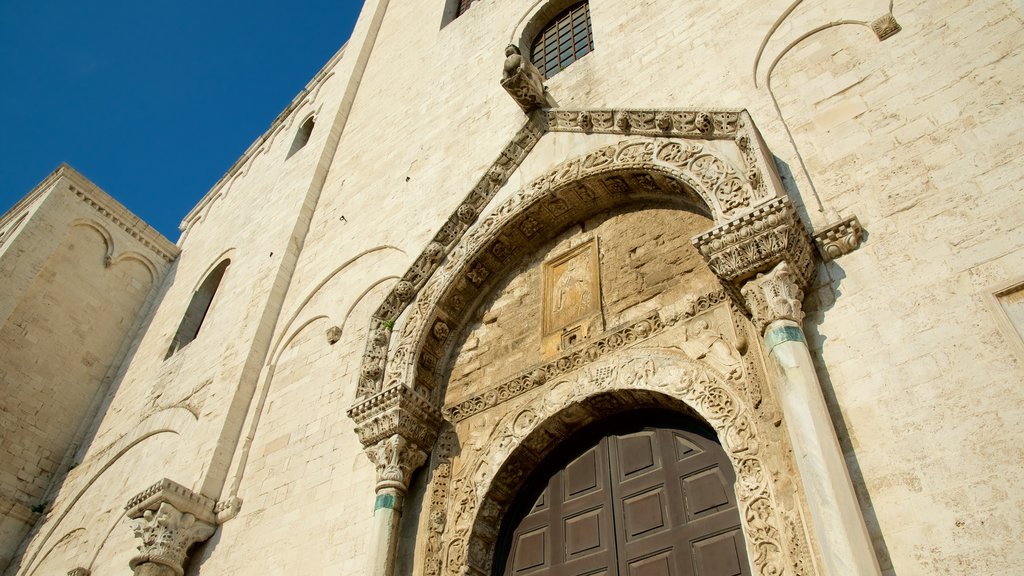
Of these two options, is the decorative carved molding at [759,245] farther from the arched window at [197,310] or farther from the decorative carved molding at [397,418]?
the arched window at [197,310]

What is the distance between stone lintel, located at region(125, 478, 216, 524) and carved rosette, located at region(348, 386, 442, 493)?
87.7 inches

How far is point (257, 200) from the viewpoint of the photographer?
42.6 ft

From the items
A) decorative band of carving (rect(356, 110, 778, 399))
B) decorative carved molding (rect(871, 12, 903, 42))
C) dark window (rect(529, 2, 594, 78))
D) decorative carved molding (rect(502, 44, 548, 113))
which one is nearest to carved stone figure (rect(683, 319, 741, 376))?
decorative band of carving (rect(356, 110, 778, 399))

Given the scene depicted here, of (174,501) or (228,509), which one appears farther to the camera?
(228,509)

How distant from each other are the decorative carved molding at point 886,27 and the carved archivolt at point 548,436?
9.54 feet

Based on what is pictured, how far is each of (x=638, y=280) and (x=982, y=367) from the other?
8.60 ft

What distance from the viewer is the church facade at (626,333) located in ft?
12.8

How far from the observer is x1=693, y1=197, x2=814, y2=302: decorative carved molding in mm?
4539

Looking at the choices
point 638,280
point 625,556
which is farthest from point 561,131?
point 625,556

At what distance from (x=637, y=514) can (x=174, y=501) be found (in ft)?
15.4

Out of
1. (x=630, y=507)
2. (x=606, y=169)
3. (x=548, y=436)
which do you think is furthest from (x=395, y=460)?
(x=606, y=169)

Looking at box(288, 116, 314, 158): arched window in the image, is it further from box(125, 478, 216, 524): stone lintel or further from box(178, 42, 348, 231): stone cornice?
box(125, 478, 216, 524): stone lintel

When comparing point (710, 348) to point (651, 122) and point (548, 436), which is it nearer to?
point (548, 436)

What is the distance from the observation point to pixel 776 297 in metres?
4.39
